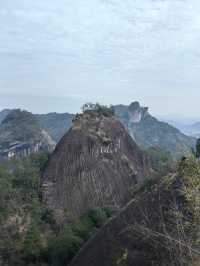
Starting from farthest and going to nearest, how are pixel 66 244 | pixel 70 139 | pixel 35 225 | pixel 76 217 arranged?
1. pixel 70 139
2. pixel 76 217
3. pixel 35 225
4. pixel 66 244

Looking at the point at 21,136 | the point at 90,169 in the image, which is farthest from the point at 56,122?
the point at 90,169

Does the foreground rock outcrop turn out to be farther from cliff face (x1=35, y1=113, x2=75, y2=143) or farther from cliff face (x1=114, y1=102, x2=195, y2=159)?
cliff face (x1=35, y1=113, x2=75, y2=143)

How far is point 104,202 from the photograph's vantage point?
121ft

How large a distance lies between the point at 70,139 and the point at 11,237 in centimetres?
1398

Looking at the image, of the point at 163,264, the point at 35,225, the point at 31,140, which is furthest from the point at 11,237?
the point at 31,140

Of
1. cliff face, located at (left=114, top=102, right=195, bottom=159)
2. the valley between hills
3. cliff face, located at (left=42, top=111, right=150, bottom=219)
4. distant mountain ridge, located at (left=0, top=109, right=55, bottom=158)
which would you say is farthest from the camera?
cliff face, located at (left=114, top=102, right=195, bottom=159)

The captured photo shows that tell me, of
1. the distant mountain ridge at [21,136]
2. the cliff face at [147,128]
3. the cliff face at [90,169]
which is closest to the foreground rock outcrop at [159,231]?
the cliff face at [90,169]

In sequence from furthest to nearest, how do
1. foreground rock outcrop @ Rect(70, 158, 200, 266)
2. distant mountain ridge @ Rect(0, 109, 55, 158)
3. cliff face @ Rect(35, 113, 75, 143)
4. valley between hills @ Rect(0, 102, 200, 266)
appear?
cliff face @ Rect(35, 113, 75, 143)
distant mountain ridge @ Rect(0, 109, 55, 158)
valley between hills @ Rect(0, 102, 200, 266)
foreground rock outcrop @ Rect(70, 158, 200, 266)

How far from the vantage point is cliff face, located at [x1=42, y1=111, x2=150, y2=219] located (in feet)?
118

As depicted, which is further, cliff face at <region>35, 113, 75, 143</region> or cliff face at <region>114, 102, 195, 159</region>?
cliff face at <region>35, 113, 75, 143</region>

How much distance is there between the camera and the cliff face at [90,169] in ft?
118

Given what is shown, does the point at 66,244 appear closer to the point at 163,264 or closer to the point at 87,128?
the point at 163,264

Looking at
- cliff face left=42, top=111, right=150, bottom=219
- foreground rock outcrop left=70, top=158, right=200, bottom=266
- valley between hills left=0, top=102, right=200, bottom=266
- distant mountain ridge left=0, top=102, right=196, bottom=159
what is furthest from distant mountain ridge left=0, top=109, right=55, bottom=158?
Result: foreground rock outcrop left=70, top=158, right=200, bottom=266

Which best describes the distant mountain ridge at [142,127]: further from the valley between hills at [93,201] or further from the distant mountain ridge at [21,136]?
the valley between hills at [93,201]
